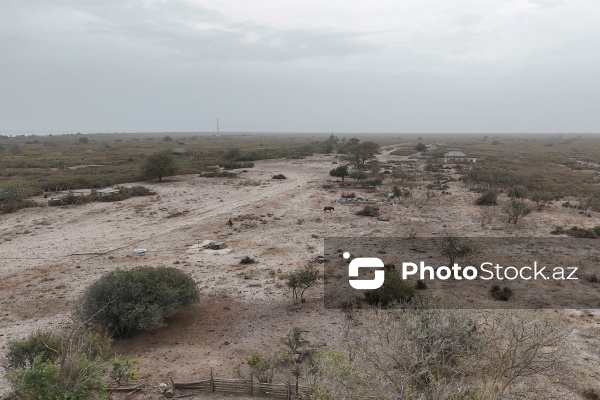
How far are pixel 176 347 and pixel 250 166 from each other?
5170 cm

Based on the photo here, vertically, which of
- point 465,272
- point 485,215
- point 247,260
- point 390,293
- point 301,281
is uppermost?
point 485,215

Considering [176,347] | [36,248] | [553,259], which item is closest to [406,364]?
[176,347]

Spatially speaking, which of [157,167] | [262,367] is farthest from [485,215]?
[157,167]

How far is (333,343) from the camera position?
40.7 ft

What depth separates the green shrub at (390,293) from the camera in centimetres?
1505

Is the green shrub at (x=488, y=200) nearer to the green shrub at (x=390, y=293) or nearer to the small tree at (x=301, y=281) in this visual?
the green shrub at (x=390, y=293)

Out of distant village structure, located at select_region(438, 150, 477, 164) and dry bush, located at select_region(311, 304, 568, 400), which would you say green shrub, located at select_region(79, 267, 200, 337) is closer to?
dry bush, located at select_region(311, 304, 568, 400)

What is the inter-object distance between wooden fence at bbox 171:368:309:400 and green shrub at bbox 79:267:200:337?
303 centimetres

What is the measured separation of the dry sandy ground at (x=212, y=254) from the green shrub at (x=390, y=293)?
1.93 meters

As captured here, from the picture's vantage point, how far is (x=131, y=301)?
12898 mm

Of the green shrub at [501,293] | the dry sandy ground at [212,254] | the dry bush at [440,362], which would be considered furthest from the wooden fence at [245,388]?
the green shrub at [501,293]

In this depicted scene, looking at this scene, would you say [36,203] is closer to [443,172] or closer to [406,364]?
[406,364]

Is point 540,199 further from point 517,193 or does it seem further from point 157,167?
point 157,167

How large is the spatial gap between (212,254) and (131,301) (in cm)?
848
